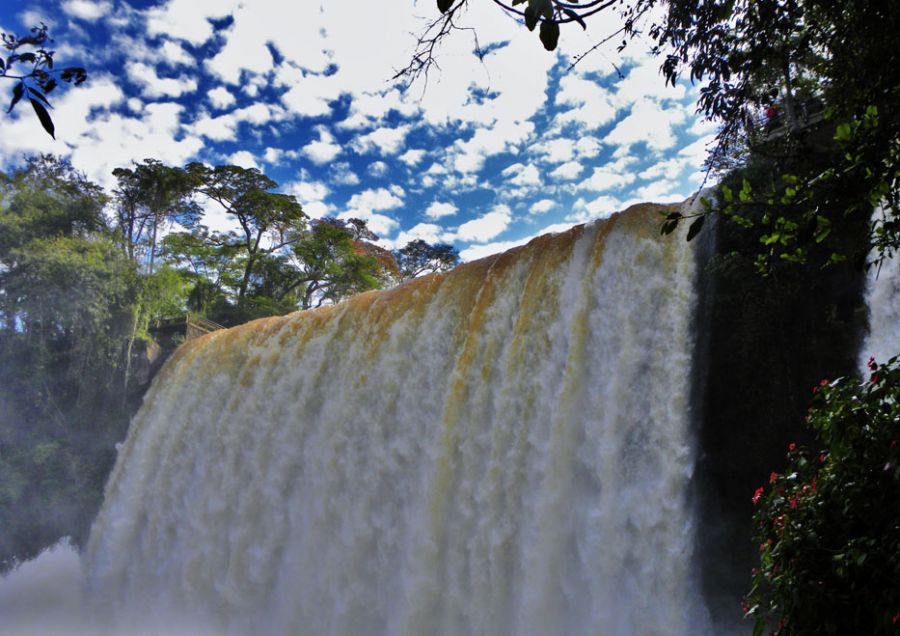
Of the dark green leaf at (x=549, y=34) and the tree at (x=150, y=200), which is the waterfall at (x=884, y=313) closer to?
the dark green leaf at (x=549, y=34)

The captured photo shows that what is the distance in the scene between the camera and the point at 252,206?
73.0 ft

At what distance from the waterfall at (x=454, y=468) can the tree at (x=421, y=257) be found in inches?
818

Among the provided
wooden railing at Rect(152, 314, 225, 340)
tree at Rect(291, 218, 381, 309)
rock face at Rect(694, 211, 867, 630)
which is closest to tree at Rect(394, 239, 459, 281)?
tree at Rect(291, 218, 381, 309)

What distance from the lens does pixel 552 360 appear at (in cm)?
591

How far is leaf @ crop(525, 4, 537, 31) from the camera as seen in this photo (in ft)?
4.43

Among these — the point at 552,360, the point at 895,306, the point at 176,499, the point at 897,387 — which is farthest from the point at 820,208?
the point at 176,499

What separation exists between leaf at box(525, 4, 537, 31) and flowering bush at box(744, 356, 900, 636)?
160 centimetres

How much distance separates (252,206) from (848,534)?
74.1 feet

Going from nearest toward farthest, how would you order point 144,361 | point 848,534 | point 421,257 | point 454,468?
point 848,534 < point 454,468 < point 144,361 < point 421,257

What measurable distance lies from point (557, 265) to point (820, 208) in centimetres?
450

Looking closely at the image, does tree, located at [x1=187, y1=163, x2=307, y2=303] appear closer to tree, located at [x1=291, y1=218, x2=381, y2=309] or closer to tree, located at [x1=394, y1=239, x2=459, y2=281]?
tree, located at [x1=291, y1=218, x2=381, y2=309]

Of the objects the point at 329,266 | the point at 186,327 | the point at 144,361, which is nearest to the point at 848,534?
the point at 144,361

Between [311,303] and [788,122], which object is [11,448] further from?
[788,122]

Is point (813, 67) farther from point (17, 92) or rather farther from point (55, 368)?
point (55, 368)
